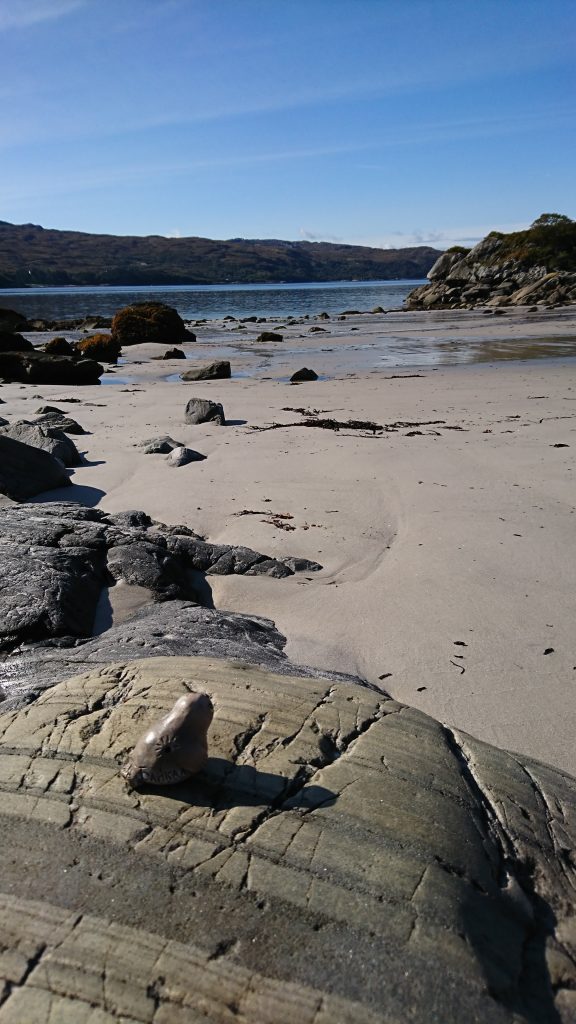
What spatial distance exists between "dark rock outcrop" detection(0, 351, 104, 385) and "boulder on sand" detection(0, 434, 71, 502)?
31.1ft

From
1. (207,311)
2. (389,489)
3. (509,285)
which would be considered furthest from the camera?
(509,285)

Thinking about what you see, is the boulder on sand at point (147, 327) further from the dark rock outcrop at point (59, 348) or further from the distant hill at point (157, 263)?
the distant hill at point (157, 263)

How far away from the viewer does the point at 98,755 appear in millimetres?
2295

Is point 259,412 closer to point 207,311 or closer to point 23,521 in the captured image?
point 23,521

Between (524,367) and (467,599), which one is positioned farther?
(524,367)

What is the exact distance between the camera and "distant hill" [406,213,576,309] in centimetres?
4656

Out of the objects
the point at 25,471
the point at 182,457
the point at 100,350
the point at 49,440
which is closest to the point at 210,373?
the point at 100,350

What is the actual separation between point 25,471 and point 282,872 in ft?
18.5

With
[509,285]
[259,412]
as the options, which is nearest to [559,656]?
[259,412]

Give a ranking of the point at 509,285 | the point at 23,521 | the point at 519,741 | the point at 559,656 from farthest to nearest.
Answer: the point at 509,285 → the point at 23,521 → the point at 559,656 → the point at 519,741

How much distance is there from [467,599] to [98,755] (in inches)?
107

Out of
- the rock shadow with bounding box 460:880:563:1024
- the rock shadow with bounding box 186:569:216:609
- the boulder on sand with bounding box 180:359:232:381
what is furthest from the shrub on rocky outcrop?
the rock shadow with bounding box 460:880:563:1024

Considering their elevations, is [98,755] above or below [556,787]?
above

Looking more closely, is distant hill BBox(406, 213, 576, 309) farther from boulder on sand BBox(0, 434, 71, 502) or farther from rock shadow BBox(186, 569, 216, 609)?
rock shadow BBox(186, 569, 216, 609)
